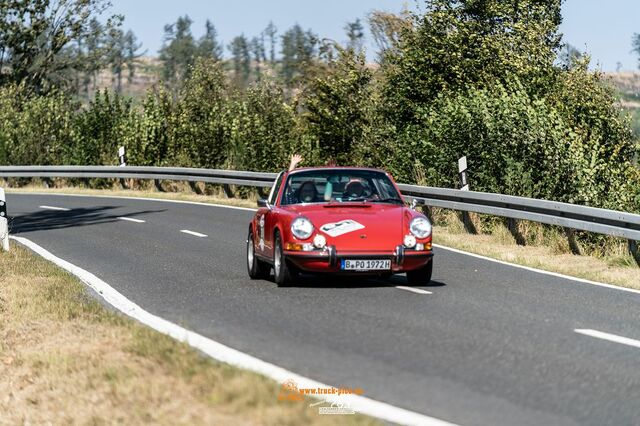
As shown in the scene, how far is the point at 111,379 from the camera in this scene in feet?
23.6

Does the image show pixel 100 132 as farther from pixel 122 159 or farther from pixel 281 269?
pixel 281 269

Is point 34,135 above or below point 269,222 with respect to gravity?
above

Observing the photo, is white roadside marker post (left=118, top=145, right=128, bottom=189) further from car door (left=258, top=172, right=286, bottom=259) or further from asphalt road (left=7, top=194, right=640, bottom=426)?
car door (left=258, top=172, right=286, bottom=259)

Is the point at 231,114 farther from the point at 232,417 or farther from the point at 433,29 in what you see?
the point at 232,417

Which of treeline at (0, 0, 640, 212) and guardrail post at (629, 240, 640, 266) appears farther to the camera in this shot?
treeline at (0, 0, 640, 212)

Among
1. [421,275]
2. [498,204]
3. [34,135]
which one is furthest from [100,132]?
[421,275]

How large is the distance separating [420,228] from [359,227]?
27.2 inches

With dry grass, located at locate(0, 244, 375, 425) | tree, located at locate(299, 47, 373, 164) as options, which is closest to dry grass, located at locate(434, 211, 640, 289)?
dry grass, located at locate(0, 244, 375, 425)

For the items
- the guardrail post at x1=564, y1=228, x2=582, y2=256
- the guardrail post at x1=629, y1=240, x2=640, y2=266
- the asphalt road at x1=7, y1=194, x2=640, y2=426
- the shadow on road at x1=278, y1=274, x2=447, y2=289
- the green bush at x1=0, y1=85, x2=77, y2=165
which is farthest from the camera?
the green bush at x1=0, y1=85, x2=77, y2=165

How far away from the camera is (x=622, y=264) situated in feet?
49.5

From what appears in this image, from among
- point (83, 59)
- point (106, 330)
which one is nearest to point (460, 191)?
point (106, 330)

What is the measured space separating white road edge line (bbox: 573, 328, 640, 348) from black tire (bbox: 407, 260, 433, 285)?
121 inches

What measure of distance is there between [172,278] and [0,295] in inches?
93.3

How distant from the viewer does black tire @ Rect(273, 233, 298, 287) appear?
12.1m
